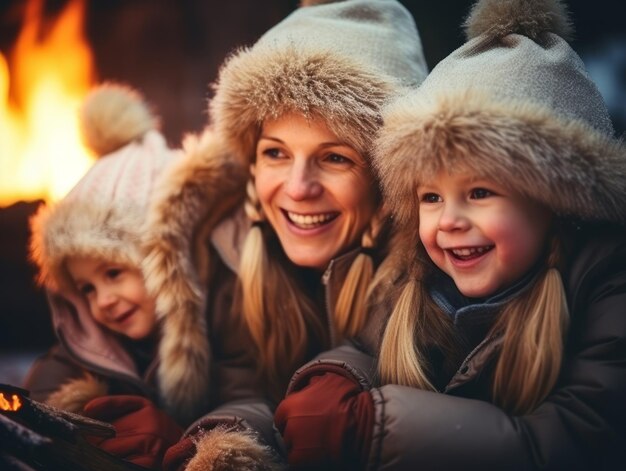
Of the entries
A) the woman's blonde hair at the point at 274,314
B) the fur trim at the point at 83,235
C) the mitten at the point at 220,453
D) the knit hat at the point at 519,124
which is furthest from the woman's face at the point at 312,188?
the mitten at the point at 220,453

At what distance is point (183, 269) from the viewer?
2.04 m

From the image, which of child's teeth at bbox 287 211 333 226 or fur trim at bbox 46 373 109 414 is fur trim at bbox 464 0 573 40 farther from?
fur trim at bbox 46 373 109 414

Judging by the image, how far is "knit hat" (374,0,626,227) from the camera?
140 cm

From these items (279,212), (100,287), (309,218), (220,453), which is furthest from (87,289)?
(220,453)

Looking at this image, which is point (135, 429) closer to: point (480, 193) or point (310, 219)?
point (310, 219)

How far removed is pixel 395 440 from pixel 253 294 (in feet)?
2.45

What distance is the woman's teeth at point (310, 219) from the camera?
6.21ft

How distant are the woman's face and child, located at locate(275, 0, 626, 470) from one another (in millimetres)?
219

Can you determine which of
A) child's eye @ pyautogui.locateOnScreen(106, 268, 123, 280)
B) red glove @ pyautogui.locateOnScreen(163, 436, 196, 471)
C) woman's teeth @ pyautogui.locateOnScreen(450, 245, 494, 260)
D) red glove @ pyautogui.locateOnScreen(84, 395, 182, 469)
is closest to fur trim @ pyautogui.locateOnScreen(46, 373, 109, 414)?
red glove @ pyautogui.locateOnScreen(84, 395, 182, 469)

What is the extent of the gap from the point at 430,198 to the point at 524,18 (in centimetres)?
50

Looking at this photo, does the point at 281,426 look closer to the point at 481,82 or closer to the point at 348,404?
the point at 348,404

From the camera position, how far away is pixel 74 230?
210 cm

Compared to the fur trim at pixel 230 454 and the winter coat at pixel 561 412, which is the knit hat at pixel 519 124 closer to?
the winter coat at pixel 561 412

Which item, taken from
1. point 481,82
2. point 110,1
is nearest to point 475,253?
point 481,82
